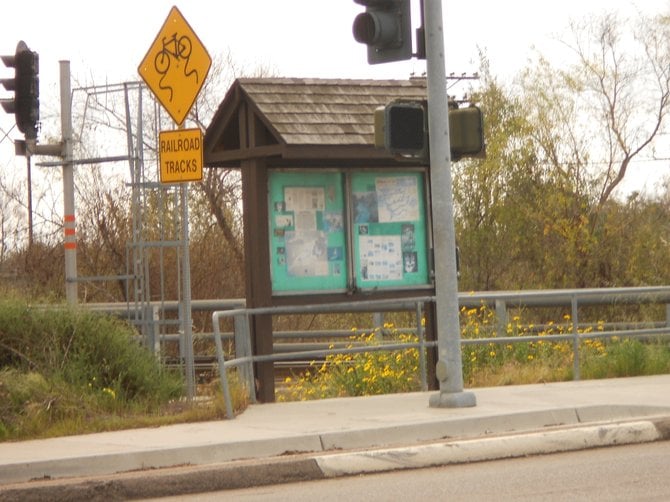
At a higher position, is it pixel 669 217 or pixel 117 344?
pixel 669 217

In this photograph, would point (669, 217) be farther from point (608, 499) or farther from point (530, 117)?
point (608, 499)

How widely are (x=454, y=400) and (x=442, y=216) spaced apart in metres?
1.70

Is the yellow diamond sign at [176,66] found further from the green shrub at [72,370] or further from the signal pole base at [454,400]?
the signal pole base at [454,400]

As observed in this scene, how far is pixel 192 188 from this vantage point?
36875 millimetres

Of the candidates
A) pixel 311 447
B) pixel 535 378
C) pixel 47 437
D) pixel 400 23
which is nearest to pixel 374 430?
pixel 311 447

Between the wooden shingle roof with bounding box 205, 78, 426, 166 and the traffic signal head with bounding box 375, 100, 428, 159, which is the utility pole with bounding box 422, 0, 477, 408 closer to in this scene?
the traffic signal head with bounding box 375, 100, 428, 159

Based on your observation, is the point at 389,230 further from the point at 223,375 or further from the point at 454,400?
the point at 223,375

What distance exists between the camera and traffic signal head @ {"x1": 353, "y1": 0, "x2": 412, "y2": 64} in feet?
40.1

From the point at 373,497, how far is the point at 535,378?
22.4ft

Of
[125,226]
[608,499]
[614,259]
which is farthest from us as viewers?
[614,259]

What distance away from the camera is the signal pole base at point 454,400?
41.0 feet

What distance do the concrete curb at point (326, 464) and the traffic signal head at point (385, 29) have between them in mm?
3648

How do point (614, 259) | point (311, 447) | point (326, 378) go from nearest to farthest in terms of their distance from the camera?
point (311, 447) → point (326, 378) → point (614, 259)

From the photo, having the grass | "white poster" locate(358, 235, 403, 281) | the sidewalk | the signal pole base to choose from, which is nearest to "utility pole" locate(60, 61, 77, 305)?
"white poster" locate(358, 235, 403, 281)
